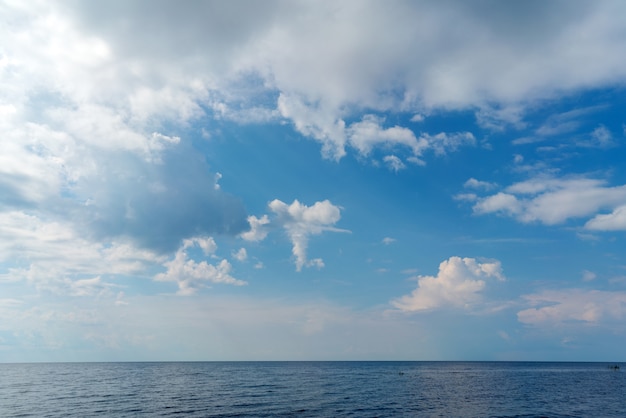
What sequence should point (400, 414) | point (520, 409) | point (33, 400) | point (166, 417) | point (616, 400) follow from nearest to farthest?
1. point (166, 417)
2. point (400, 414)
3. point (520, 409)
4. point (33, 400)
5. point (616, 400)

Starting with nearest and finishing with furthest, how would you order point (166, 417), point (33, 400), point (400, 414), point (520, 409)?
point (166, 417)
point (400, 414)
point (520, 409)
point (33, 400)

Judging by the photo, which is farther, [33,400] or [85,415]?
[33,400]

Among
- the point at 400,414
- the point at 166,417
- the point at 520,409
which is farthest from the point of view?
the point at 520,409

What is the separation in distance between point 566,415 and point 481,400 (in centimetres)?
1835

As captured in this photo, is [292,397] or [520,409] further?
[292,397]

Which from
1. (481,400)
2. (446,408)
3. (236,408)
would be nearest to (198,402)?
(236,408)

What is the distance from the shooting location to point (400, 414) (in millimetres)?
61562

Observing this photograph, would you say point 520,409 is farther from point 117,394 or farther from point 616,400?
point 117,394

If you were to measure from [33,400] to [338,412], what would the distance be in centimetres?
5743

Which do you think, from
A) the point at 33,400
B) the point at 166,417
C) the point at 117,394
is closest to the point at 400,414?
the point at 166,417

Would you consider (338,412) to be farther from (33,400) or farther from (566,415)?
(33,400)

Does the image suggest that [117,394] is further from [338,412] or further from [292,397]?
[338,412]

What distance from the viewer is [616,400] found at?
83.4 metres

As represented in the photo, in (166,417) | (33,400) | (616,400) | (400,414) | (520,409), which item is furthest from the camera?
(616,400)
